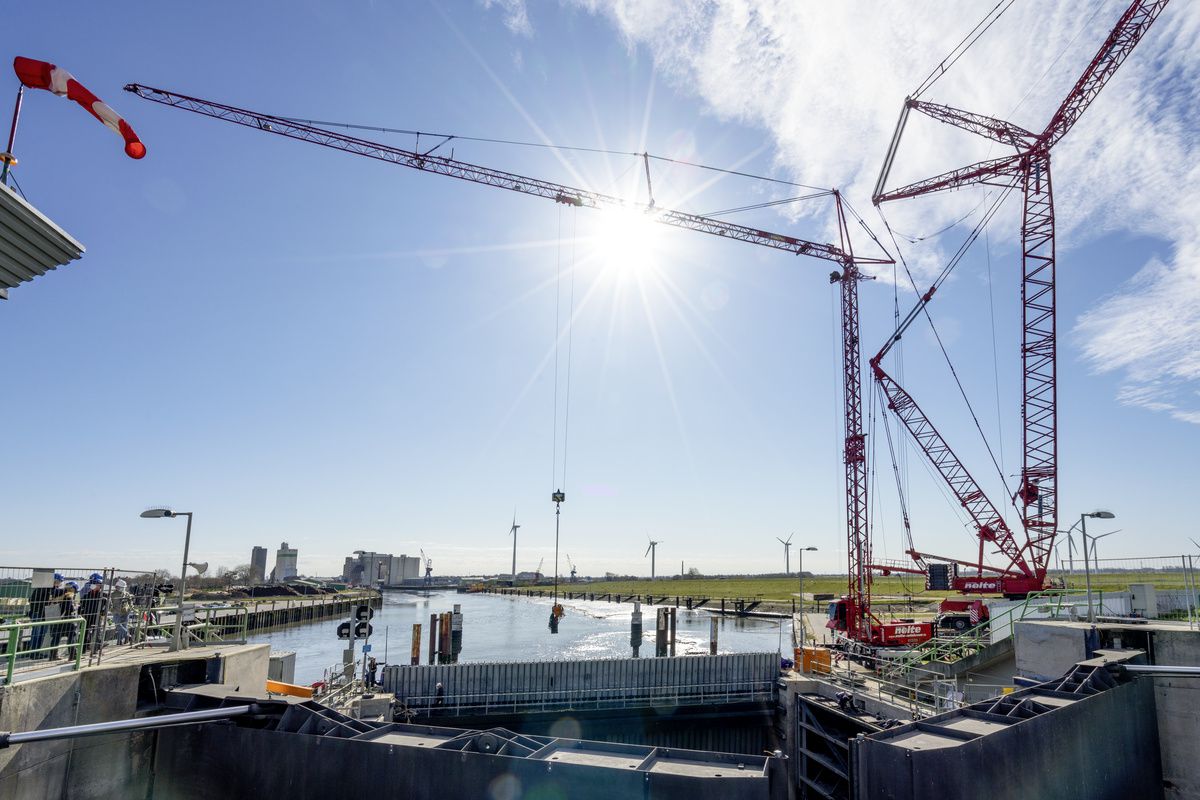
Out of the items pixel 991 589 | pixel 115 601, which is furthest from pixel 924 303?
pixel 115 601

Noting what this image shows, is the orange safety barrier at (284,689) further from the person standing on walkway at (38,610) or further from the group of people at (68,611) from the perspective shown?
the person standing on walkway at (38,610)

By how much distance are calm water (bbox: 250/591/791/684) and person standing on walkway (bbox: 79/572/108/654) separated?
110 ft

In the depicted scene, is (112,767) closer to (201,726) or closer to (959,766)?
(201,726)

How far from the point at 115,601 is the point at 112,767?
839 centimetres

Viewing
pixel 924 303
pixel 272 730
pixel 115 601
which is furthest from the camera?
pixel 924 303

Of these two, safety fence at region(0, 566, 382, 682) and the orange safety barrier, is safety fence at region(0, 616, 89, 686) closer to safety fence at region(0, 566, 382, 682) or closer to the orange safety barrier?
safety fence at region(0, 566, 382, 682)

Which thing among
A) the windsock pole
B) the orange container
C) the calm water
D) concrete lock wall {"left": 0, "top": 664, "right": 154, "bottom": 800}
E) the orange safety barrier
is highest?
the windsock pole

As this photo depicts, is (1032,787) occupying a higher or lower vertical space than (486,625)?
higher

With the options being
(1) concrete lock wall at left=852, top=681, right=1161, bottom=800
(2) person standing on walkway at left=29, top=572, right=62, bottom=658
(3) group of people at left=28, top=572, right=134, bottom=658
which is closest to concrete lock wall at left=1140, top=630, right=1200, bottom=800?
(1) concrete lock wall at left=852, top=681, right=1161, bottom=800

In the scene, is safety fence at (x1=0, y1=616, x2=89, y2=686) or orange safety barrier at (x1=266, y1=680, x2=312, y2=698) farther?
orange safety barrier at (x1=266, y1=680, x2=312, y2=698)

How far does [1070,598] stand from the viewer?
102ft

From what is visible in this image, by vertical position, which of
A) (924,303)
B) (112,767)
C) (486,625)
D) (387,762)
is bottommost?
(486,625)

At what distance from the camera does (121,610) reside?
18469mm

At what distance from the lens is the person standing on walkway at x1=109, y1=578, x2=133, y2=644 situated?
714 inches
